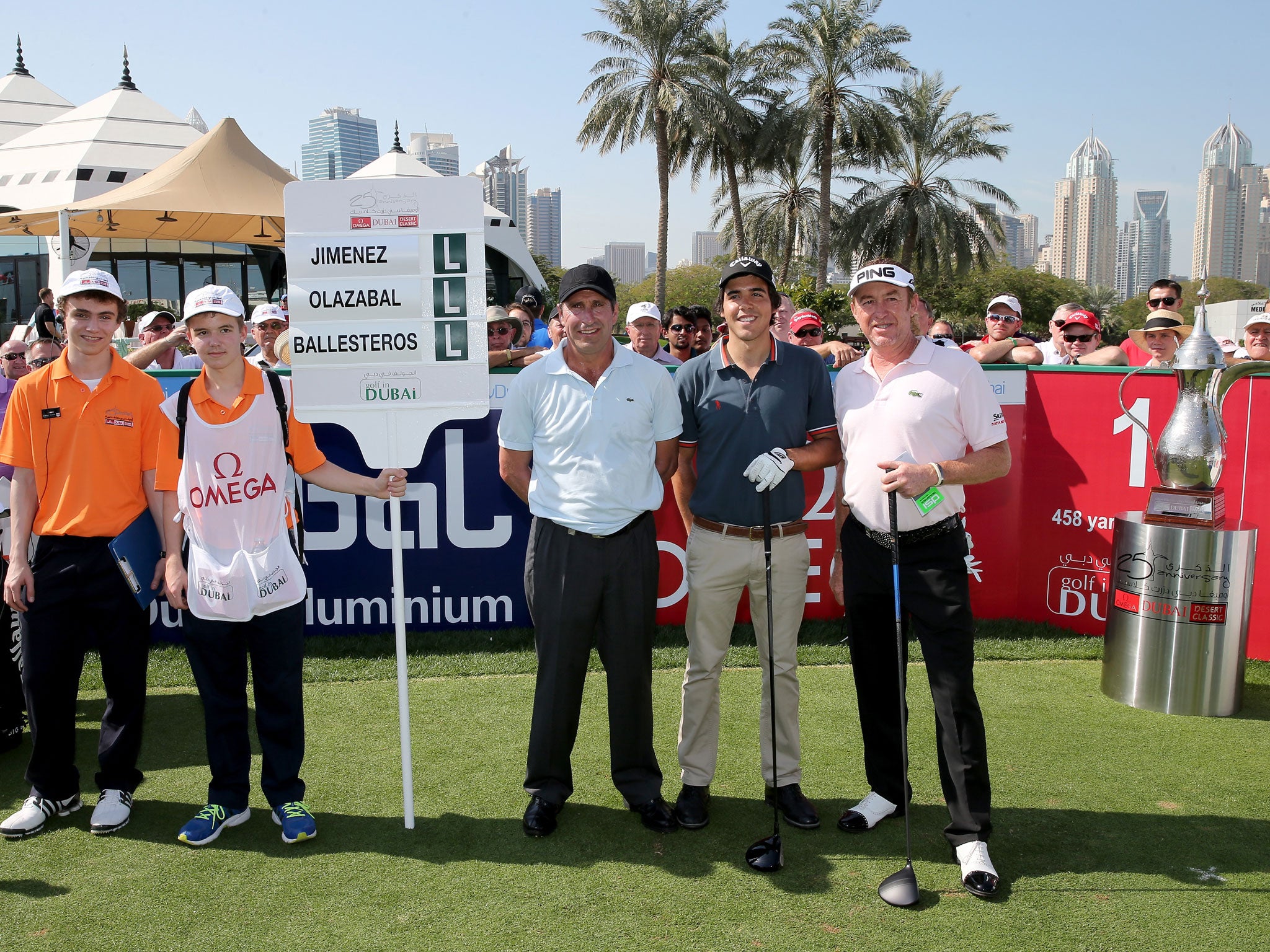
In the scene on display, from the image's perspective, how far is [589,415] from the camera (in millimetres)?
3826

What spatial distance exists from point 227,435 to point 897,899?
2939mm

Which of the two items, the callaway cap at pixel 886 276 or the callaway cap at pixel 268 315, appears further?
the callaway cap at pixel 268 315

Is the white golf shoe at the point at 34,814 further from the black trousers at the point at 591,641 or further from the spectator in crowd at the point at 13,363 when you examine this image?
the spectator in crowd at the point at 13,363

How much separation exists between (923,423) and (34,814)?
12.5ft

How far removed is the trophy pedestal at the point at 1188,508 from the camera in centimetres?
518

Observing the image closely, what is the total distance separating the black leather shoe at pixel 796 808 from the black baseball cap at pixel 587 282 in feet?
6.90

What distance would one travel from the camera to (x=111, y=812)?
3938 millimetres

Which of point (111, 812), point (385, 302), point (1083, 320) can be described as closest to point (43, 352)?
point (111, 812)

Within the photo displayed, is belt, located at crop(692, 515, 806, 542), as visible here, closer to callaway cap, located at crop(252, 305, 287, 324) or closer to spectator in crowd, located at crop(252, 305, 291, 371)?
spectator in crowd, located at crop(252, 305, 291, 371)

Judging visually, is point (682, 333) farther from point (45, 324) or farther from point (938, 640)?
point (45, 324)

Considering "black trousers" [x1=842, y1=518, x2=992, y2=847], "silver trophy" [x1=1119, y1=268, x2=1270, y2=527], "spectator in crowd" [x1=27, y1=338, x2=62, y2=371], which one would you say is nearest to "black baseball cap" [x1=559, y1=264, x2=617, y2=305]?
"black trousers" [x1=842, y1=518, x2=992, y2=847]

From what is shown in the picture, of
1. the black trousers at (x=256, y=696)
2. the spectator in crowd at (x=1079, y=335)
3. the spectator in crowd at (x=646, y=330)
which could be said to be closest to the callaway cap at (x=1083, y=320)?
the spectator in crowd at (x=1079, y=335)

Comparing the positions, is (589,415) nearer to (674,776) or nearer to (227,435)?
(227,435)

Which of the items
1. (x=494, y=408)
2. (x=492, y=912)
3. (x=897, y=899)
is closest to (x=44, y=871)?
(x=492, y=912)
